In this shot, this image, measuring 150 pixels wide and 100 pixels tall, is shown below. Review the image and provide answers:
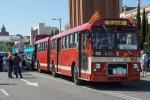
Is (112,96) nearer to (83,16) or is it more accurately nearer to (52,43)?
(52,43)

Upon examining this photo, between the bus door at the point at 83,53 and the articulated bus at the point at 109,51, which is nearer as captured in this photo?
the articulated bus at the point at 109,51

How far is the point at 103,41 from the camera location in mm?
19734

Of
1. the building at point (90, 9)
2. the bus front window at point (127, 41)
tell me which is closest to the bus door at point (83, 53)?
the bus front window at point (127, 41)

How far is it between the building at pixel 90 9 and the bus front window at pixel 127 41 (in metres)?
77.6

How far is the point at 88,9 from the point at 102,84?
83657 millimetres

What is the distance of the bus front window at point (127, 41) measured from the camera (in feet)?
65.6

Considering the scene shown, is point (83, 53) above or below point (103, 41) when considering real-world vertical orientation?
below

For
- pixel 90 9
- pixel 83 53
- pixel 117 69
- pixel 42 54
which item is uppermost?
pixel 90 9

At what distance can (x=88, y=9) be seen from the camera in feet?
348

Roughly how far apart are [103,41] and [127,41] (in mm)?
1114

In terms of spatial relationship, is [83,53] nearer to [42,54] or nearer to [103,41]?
[103,41]

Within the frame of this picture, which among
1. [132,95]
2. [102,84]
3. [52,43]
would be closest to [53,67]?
[52,43]

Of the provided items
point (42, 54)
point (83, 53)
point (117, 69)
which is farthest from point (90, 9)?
point (117, 69)

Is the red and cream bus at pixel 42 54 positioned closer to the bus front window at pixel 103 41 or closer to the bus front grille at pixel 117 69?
the bus front window at pixel 103 41
